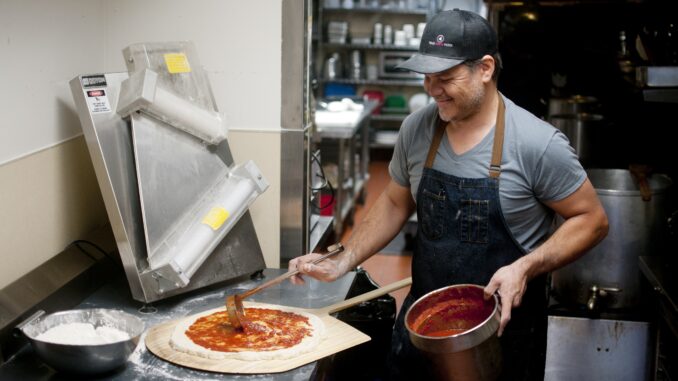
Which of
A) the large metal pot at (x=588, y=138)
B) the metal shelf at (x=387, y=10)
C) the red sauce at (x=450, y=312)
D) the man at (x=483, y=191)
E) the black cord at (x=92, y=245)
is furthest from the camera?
the metal shelf at (x=387, y=10)

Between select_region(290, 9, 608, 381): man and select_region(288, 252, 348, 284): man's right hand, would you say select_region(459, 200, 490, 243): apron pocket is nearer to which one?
select_region(290, 9, 608, 381): man

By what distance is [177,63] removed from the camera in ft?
8.80

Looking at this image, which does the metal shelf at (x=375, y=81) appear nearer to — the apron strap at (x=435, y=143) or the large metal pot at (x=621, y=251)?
the large metal pot at (x=621, y=251)

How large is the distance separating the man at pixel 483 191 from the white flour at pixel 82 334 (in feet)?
1.96

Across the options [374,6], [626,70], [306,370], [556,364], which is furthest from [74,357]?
[374,6]

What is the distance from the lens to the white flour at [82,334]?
2041 mm

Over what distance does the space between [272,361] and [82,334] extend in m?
0.48

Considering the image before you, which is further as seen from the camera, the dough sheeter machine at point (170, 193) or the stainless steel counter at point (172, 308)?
the dough sheeter machine at point (170, 193)

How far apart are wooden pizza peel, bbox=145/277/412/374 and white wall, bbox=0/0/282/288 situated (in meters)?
0.46

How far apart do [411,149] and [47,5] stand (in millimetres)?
1193

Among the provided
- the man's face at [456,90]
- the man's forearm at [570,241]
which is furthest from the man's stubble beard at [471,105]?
the man's forearm at [570,241]

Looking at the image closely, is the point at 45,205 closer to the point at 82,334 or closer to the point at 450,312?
the point at 82,334

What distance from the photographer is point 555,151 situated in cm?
235

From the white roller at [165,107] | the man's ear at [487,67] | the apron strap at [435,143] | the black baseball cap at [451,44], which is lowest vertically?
the apron strap at [435,143]
